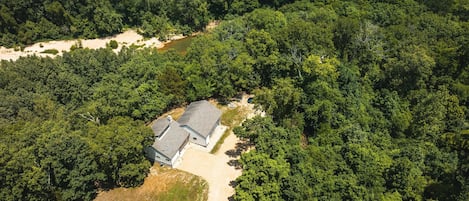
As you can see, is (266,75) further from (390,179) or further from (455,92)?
(455,92)

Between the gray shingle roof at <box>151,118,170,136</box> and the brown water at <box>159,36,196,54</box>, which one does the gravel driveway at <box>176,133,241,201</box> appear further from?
the brown water at <box>159,36,196,54</box>

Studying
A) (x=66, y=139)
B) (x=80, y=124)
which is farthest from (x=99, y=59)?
(x=66, y=139)

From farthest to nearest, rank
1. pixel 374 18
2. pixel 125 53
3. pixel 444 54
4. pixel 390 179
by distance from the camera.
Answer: pixel 374 18, pixel 125 53, pixel 444 54, pixel 390 179

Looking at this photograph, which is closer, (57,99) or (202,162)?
(202,162)

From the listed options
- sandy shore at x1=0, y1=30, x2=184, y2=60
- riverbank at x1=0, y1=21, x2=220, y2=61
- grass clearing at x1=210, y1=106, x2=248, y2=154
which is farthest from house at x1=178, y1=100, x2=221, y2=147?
sandy shore at x1=0, y1=30, x2=184, y2=60

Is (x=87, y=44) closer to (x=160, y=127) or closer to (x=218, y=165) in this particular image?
(x=160, y=127)

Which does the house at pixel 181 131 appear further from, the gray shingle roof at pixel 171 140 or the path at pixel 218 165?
the path at pixel 218 165

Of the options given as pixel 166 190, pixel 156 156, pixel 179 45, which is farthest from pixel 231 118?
pixel 179 45
